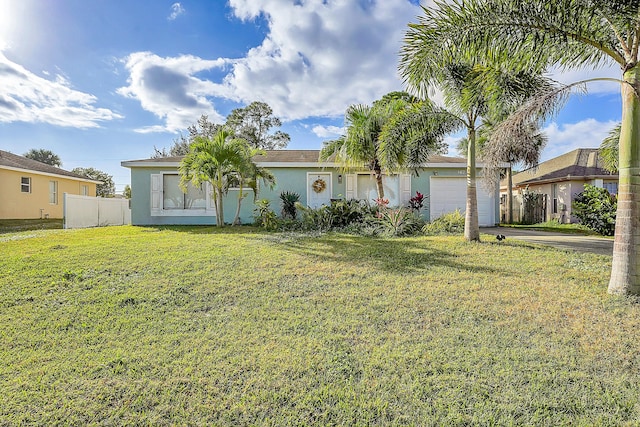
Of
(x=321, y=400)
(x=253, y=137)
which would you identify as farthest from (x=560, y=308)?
(x=253, y=137)

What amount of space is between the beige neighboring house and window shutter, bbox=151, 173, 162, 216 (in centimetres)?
1681

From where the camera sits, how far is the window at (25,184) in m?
18.1

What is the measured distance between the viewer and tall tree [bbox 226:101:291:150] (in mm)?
30250

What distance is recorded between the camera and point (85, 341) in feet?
10.9

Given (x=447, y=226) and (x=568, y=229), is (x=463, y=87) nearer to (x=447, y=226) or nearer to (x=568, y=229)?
(x=447, y=226)

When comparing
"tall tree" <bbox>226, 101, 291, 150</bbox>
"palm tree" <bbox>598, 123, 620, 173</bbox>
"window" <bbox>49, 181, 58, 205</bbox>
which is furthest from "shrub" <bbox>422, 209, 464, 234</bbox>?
"window" <bbox>49, 181, 58, 205</bbox>

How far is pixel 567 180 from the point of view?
55.2 ft

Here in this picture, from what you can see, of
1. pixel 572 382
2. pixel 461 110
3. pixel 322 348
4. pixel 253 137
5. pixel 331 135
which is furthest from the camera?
pixel 253 137

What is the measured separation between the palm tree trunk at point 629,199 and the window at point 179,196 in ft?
44.5

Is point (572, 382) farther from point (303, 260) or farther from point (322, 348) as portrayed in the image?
point (303, 260)

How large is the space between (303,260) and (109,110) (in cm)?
1554

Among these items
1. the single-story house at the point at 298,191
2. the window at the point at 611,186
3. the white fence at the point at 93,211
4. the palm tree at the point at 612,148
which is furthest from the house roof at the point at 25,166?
the window at the point at 611,186

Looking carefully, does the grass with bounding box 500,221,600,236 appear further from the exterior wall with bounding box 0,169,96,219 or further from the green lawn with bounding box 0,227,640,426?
the exterior wall with bounding box 0,169,96,219

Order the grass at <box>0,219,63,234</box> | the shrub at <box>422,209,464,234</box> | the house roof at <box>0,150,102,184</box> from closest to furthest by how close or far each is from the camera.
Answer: the shrub at <box>422,209,464,234</box> < the grass at <box>0,219,63,234</box> < the house roof at <box>0,150,102,184</box>
